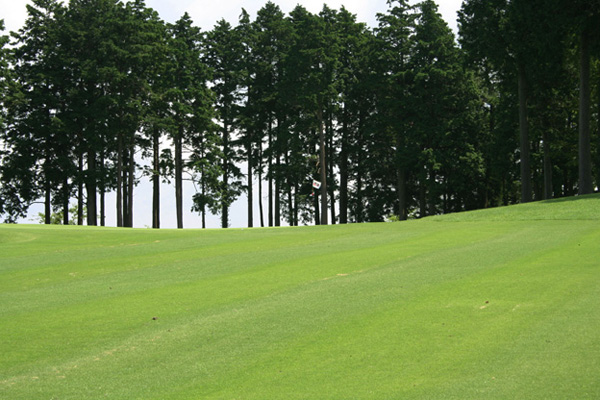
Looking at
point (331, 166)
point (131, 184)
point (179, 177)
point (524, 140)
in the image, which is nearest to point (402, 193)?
point (331, 166)

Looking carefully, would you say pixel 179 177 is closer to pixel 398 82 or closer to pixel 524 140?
pixel 398 82

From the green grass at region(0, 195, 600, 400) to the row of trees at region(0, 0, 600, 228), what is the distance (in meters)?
30.6

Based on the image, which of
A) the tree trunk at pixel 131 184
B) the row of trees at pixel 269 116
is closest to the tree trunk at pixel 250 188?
the row of trees at pixel 269 116

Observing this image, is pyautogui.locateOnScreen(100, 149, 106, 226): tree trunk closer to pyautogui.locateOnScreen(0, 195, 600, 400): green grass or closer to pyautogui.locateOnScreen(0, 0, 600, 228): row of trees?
pyautogui.locateOnScreen(0, 0, 600, 228): row of trees

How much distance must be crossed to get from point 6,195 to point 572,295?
48.3 meters

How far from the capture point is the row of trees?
1848 inches

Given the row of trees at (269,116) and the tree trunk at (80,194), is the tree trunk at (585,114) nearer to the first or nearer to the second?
the row of trees at (269,116)

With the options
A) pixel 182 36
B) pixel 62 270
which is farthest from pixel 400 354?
pixel 182 36

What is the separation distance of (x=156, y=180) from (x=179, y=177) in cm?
192

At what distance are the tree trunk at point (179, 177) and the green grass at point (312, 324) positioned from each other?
32254 mm

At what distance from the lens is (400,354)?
7.45 metres

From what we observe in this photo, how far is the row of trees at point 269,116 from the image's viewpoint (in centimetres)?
4694

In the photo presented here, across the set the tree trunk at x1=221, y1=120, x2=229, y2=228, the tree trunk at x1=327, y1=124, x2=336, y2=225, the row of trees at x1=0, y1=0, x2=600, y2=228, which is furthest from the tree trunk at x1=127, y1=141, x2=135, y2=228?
the tree trunk at x1=327, y1=124, x2=336, y2=225

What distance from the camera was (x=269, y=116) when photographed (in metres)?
55.8
